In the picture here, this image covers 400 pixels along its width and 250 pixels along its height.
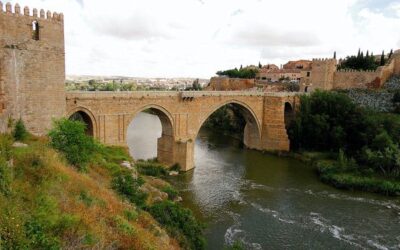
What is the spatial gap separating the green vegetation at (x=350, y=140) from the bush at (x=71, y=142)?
15591mm

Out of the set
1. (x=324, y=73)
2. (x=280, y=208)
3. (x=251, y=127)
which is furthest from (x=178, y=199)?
(x=324, y=73)

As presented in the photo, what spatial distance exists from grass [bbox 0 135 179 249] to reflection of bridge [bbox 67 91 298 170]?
30.0 feet

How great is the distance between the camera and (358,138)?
26.1 meters

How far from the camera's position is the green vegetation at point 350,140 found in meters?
21.3

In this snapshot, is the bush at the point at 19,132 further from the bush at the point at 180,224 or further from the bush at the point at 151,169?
the bush at the point at 151,169

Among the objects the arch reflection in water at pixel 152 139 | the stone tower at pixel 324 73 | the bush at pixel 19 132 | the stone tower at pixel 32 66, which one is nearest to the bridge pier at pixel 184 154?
the arch reflection in water at pixel 152 139

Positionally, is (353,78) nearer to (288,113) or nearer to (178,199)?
(288,113)

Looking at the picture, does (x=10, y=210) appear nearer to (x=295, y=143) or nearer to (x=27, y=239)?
(x=27, y=239)

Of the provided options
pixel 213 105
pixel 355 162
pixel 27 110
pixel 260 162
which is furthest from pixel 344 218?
pixel 27 110

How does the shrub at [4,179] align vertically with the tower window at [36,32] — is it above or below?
below

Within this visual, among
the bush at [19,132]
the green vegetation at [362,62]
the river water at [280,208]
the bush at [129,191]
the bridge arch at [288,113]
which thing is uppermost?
the green vegetation at [362,62]

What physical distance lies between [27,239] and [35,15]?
9.98 metres

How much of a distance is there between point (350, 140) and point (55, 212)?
24958mm

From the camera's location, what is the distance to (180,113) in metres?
24.0
